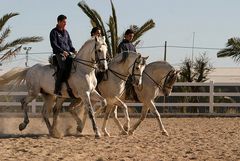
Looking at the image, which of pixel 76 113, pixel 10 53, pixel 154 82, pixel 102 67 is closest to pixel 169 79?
pixel 154 82

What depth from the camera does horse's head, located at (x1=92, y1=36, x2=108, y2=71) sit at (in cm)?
1233

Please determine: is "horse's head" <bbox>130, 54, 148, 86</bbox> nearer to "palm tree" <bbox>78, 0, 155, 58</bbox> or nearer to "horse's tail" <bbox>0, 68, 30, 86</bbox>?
"horse's tail" <bbox>0, 68, 30, 86</bbox>

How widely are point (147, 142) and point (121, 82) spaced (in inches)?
75.4

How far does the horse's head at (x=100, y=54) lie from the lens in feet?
40.4

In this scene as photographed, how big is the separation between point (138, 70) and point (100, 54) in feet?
3.23

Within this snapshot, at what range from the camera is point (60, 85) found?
1295cm

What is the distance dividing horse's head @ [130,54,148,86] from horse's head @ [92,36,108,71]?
821mm

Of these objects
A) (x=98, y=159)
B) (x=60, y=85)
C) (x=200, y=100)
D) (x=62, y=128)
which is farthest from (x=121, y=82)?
(x=200, y=100)

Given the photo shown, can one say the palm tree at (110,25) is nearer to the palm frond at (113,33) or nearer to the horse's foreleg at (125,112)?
the palm frond at (113,33)

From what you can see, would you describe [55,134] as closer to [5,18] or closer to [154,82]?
[154,82]

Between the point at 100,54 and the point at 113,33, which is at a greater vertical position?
the point at 113,33

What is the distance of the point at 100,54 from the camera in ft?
40.9

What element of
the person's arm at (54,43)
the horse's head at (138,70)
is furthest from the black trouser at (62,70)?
the horse's head at (138,70)

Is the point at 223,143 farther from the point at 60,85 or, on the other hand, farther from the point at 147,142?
the point at 60,85
